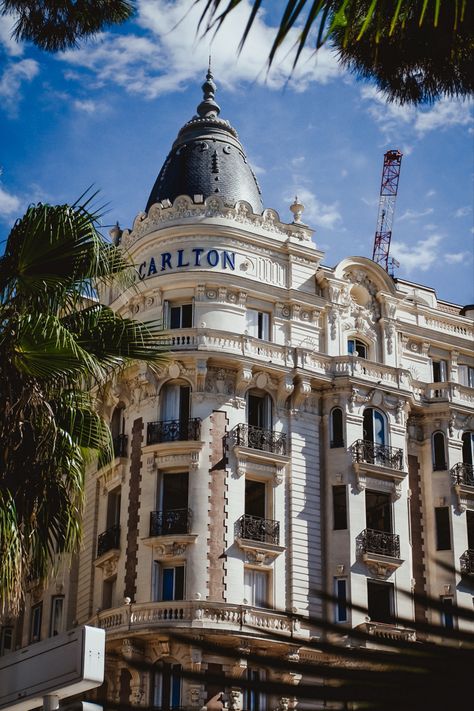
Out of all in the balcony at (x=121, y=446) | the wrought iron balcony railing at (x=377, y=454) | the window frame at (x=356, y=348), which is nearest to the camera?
the balcony at (x=121, y=446)

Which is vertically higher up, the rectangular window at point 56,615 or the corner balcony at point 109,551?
the corner balcony at point 109,551

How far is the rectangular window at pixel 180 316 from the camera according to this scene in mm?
41219

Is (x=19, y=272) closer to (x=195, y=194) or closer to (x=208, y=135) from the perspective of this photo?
(x=195, y=194)

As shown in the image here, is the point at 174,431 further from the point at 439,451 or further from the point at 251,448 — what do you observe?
the point at 439,451

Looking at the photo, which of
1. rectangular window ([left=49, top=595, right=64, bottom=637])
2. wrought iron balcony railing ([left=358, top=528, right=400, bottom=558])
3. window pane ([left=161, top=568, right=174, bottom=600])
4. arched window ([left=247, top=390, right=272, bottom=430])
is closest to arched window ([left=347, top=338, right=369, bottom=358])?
arched window ([left=247, top=390, right=272, bottom=430])

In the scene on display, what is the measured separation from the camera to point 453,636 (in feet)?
7.90

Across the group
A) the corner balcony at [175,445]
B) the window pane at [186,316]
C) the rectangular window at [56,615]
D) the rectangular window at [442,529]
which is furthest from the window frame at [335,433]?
the rectangular window at [56,615]

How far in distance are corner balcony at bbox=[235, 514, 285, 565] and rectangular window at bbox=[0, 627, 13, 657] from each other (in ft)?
43.2

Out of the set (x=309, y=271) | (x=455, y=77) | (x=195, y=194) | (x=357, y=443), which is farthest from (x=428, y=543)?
(x=455, y=77)

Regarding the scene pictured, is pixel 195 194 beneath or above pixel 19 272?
above

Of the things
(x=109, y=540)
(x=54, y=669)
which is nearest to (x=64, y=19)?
(x=54, y=669)

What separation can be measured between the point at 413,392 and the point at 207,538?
1182 centimetres

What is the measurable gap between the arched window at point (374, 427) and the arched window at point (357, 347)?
3.19 metres

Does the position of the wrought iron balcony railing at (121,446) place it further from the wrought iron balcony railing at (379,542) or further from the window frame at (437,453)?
the window frame at (437,453)
